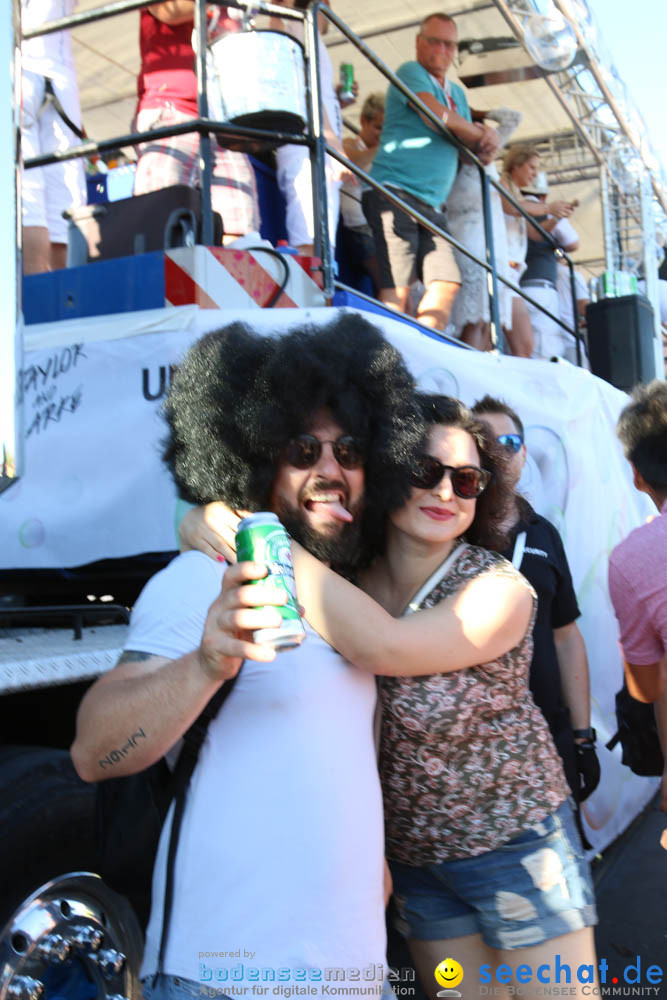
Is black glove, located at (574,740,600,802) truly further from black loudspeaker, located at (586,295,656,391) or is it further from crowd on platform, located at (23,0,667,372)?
black loudspeaker, located at (586,295,656,391)

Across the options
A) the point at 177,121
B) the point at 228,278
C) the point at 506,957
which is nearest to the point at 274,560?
the point at 506,957

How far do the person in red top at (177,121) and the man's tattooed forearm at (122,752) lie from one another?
2908 mm

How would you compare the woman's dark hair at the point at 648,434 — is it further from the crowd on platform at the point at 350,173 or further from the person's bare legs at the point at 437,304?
the person's bare legs at the point at 437,304

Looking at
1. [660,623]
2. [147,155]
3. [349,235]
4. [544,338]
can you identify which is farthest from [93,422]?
[544,338]

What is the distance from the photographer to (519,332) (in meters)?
5.68

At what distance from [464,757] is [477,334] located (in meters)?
3.73


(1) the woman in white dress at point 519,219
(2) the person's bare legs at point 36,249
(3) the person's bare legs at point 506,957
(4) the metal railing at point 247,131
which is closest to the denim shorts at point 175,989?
(3) the person's bare legs at point 506,957

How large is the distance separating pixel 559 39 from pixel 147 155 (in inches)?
168

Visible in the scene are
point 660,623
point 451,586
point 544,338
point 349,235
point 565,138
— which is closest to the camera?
point 451,586

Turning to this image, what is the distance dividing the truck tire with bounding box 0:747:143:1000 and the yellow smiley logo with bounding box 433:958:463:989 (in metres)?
0.71

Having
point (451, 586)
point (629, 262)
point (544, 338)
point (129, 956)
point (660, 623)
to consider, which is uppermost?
point (629, 262)

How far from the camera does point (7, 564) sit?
3.22m

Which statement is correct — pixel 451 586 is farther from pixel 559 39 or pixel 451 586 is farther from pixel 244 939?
pixel 559 39

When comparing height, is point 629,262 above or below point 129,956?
above
